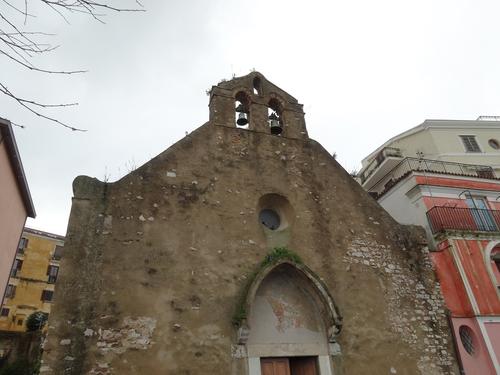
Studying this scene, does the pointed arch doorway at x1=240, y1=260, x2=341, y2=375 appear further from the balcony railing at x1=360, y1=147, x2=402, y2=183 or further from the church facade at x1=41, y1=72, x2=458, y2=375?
the balcony railing at x1=360, y1=147, x2=402, y2=183

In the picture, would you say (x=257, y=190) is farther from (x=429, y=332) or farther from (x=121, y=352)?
(x=429, y=332)

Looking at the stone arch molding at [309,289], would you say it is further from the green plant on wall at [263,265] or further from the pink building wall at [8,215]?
the pink building wall at [8,215]

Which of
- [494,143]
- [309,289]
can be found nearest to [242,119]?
[309,289]

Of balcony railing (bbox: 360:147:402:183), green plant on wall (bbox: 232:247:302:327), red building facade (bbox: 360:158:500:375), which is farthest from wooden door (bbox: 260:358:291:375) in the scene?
balcony railing (bbox: 360:147:402:183)

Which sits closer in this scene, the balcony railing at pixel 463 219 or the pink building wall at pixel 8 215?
the pink building wall at pixel 8 215

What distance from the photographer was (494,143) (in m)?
23.6

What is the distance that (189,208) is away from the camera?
29.0ft

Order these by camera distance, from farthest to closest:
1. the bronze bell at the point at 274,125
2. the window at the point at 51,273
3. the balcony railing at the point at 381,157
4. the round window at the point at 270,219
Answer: the window at the point at 51,273 < the balcony railing at the point at 381,157 < the bronze bell at the point at 274,125 < the round window at the point at 270,219

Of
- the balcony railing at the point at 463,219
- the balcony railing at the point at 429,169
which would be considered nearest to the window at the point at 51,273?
the balcony railing at the point at 429,169

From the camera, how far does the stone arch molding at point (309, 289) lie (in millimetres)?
8123

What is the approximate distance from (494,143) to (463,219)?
13.4 metres

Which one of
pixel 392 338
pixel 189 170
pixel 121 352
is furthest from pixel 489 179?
pixel 121 352

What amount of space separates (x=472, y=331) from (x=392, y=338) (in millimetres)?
3110

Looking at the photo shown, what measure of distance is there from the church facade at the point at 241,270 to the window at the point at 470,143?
49.5 ft
